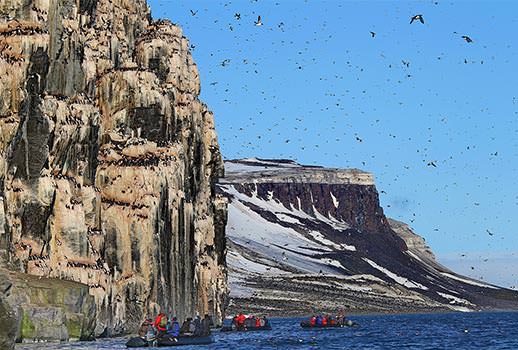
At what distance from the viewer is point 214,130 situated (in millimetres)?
174625

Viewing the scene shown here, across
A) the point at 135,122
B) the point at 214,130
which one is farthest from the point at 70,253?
the point at 214,130

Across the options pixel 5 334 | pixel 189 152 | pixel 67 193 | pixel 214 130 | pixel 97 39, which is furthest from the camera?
pixel 214 130

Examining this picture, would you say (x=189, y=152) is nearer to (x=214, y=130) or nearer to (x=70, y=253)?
(x=214, y=130)

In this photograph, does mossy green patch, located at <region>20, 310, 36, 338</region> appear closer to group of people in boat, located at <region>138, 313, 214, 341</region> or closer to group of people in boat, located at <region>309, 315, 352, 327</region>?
group of people in boat, located at <region>138, 313, 214, 341</region>

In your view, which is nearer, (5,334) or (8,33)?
(5,334)

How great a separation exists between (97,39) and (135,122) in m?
10.7

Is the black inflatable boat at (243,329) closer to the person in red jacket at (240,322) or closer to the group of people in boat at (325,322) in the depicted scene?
the person in red jacket at (240,322)

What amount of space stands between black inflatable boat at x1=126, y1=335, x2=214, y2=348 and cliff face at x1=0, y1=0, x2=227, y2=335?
687 cm

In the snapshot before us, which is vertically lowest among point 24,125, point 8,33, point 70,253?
point 70,253

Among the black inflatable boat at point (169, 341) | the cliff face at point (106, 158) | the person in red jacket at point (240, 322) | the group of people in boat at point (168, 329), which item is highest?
the cliff face at point (106, 158)

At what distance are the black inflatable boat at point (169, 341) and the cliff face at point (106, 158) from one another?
22.6ft

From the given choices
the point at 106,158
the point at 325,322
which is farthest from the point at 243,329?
the point at 106,158

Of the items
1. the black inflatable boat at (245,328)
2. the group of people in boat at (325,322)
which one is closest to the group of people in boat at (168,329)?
the black inflatable boat at (245,328)

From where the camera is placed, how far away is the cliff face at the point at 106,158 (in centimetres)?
10131
